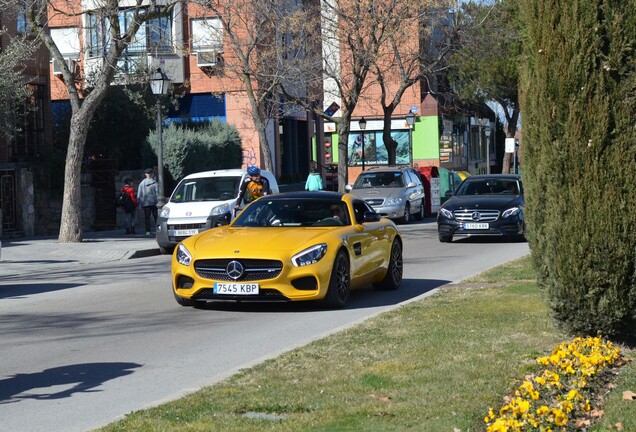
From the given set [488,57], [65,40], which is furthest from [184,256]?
[488,57]

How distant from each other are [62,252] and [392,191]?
44.5ft

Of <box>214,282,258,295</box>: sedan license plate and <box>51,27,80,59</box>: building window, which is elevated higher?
<box>51,27,80,59</box>: building window

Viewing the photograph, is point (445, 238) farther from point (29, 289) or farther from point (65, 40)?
point (65, 40)

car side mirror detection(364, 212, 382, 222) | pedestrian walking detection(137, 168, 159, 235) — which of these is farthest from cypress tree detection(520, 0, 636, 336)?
pedestrian walking detection(137, 168, 159, 235)

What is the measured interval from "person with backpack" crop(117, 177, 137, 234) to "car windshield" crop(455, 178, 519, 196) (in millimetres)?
9482

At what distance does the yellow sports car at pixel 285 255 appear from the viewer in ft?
42.4

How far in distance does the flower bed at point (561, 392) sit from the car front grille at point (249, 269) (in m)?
4.53

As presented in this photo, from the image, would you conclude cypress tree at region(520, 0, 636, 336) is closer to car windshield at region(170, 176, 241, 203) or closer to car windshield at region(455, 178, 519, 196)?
car windshield at region(170, 176, 241, 203)

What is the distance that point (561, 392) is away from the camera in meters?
7.48

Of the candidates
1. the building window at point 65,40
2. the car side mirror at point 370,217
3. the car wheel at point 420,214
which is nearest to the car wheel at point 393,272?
the car side mirror at point 370,217

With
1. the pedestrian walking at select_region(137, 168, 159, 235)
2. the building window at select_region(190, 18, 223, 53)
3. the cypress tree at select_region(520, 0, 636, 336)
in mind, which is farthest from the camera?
the building window at select_region(190, 18, 223, 53)

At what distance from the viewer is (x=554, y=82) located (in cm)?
924

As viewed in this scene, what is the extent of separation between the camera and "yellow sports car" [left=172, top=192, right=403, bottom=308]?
12922 millimetres

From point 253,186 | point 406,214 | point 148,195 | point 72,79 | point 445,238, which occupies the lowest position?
point 406,214
